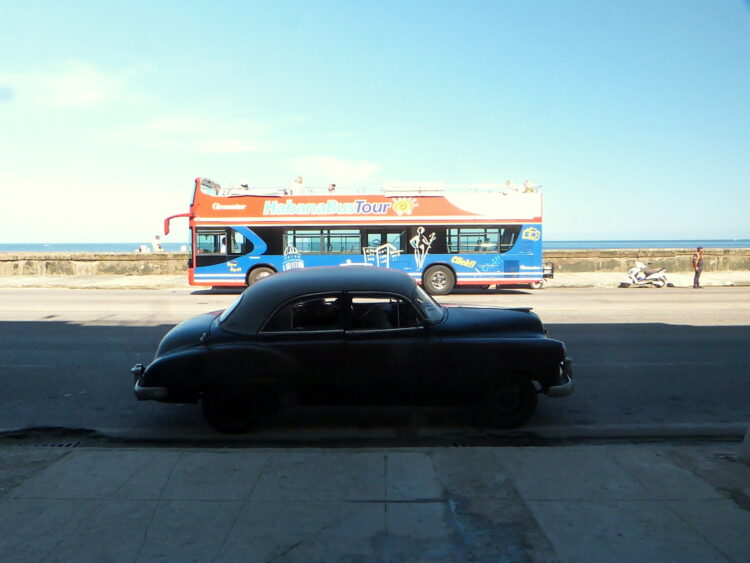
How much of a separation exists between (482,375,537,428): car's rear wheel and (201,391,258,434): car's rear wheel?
212 centimetres

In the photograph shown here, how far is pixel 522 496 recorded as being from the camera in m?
4.27

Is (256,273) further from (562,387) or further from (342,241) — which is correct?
(562,387)

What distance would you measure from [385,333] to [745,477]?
2.93 metres


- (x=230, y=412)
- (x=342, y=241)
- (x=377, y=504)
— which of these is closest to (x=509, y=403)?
(x=377, y=504)

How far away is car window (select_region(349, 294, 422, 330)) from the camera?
5.92 meters

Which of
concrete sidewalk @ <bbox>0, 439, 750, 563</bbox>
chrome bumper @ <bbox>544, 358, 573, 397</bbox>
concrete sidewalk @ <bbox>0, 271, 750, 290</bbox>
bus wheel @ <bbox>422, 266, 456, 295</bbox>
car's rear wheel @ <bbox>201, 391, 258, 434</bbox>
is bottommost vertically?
concrete sidewalk @ <bbox>0, 439, 750, 563</bbox>

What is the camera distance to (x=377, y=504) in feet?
13.6

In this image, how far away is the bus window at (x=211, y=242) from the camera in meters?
19.3

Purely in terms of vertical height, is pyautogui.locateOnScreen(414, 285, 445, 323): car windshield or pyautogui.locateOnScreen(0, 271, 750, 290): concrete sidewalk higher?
pyautogui.locateOnScreen(414, 285, 445, 323): car windshield

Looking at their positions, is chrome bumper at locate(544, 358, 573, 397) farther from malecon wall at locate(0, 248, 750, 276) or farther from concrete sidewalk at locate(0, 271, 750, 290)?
malecon wall at locate(0, 248, 750, 276)

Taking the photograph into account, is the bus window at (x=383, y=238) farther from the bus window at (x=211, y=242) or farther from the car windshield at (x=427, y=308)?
the car windshield at (x=427, y=308)

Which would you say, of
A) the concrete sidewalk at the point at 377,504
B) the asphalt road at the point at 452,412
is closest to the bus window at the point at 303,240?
the asphalt road at the point at 452,412

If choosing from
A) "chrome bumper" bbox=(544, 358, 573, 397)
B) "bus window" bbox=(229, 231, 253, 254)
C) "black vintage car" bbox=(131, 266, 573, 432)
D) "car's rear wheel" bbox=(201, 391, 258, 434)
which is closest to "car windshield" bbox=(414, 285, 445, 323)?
"black vintage car" bbox=(131, 266, 573, 432)

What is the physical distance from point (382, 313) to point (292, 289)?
848 millimetres
